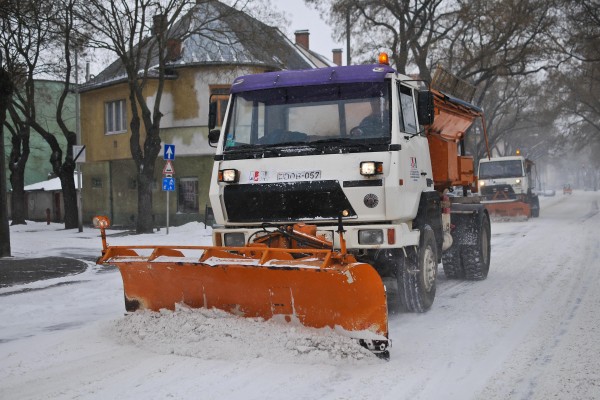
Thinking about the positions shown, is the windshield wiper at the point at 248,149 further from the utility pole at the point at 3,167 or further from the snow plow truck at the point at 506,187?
the snow plow truck at the point at 506,187

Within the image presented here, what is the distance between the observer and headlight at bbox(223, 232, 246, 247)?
720 centimetres

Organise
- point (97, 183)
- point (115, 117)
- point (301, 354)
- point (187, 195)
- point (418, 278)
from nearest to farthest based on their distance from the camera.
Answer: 1. point (301, 354)
2. point (418, 278)
3. point (187, 195)
4. point (115, 117)
5. point (97, 183)

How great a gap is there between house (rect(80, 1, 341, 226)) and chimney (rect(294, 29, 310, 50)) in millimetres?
Answer: 9959

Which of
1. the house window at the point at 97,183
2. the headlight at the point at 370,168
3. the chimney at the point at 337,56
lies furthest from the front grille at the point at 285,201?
the chimney at the point at 337,56

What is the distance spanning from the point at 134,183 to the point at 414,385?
26.5 metres

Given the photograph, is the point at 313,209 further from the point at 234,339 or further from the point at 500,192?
the point at 500,192

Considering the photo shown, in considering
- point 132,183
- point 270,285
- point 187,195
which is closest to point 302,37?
point 132,183

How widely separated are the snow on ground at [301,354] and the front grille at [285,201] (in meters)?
1.28

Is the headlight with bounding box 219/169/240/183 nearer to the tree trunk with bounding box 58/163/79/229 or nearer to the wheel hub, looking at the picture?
the wheel hub

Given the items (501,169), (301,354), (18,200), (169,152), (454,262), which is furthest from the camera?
(18,200)

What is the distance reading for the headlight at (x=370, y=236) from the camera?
267 inches

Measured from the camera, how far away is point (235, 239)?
7242 mm

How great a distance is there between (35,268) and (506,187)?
19.9 m

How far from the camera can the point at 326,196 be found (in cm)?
693
